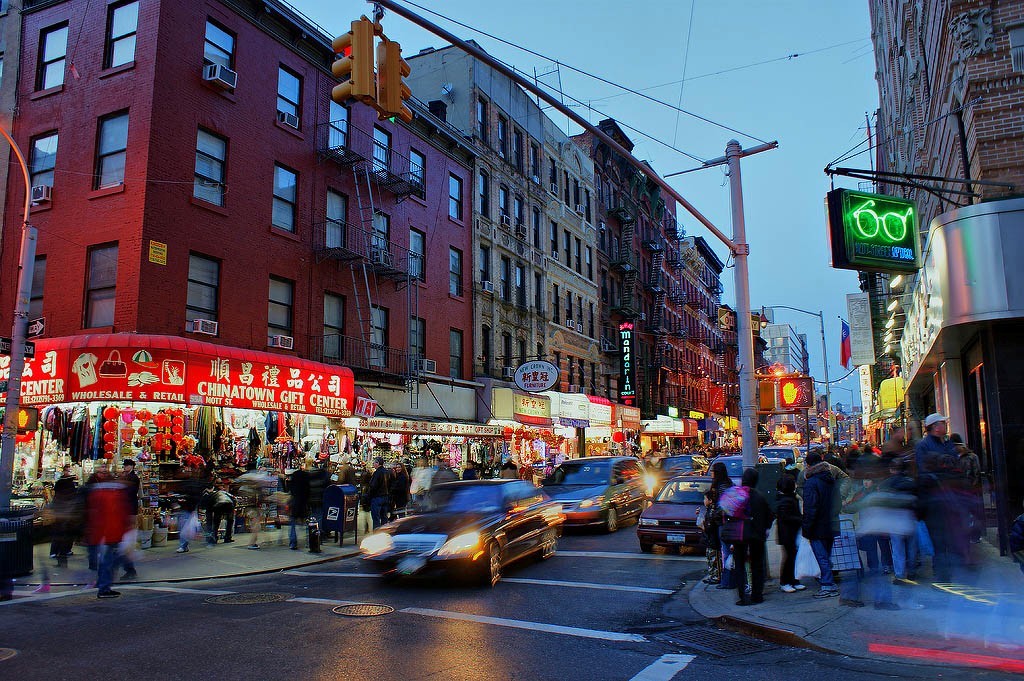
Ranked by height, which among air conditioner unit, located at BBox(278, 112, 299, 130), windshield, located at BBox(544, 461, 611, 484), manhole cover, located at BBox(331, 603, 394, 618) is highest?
air conditioner unit, located at BBox(278, 112, 299, 130)

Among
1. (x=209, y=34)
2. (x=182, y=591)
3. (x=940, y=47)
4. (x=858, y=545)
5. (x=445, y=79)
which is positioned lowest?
(x=182, y=591)

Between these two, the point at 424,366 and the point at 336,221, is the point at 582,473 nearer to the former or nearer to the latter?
the point at 424,366

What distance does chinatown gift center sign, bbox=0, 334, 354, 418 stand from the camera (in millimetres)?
15273

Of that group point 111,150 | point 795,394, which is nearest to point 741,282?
point 795,394

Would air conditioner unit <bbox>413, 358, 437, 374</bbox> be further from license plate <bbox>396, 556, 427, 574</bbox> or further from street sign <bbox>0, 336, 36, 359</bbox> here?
license plate <bbox>396, 556, 427, 574</bbox>

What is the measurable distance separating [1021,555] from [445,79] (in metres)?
28.2

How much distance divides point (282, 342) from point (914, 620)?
16.2m

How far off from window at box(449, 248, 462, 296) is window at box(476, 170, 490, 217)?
2.64 m

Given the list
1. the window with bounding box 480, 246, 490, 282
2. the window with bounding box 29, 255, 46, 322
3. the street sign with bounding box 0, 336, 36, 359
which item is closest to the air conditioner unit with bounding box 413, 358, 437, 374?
the window with bounding box 480, 246, 490, 282

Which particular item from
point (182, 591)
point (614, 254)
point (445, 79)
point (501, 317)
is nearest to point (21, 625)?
point (182, 591)

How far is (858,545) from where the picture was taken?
30.7ft

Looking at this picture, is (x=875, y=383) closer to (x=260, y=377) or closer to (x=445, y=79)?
(x=445, y=79)

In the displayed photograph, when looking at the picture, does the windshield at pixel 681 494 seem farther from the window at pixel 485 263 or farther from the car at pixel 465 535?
the window at pixel 485 263

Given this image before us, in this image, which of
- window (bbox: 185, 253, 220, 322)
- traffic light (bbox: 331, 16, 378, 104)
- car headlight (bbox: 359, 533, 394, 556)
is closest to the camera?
traffic light (bbox: 331, 16, 378, 104)
